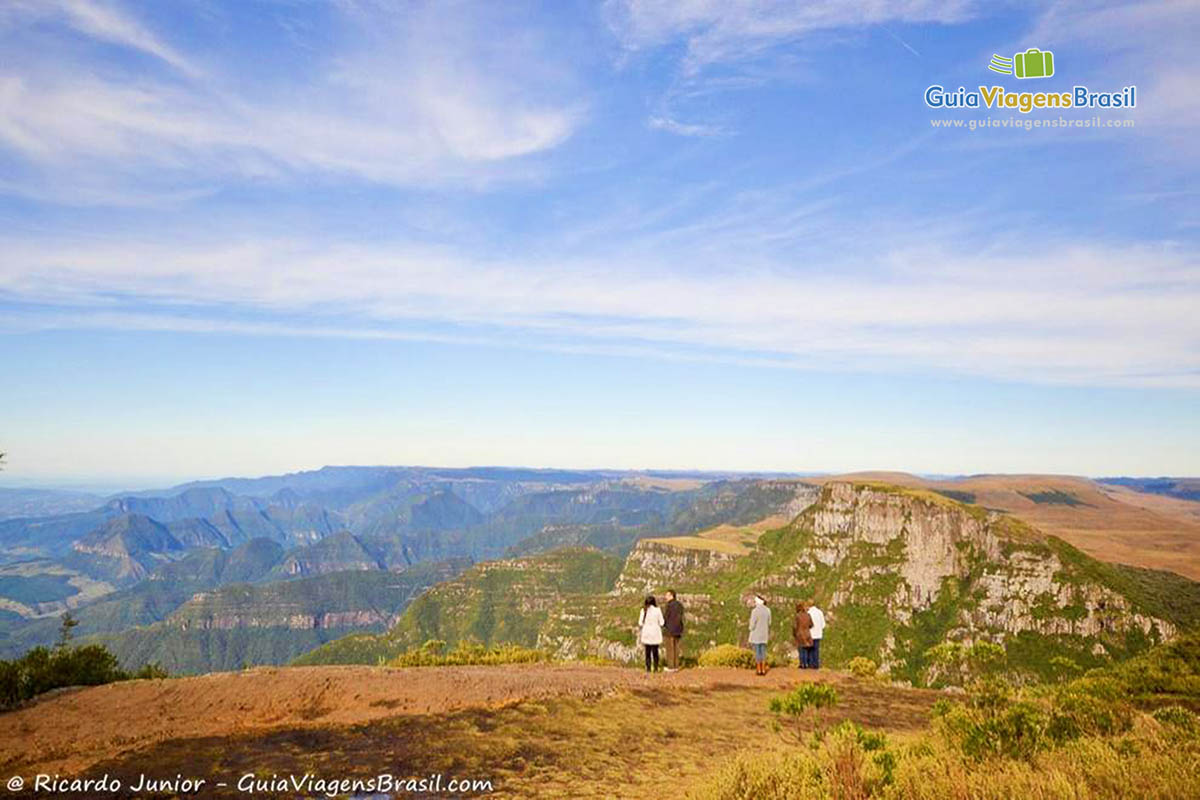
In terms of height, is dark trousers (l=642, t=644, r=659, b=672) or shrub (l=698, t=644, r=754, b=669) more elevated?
dark trousers (l=642, t=644, r=659, b=672)

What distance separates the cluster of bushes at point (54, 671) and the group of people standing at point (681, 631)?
1447 cm

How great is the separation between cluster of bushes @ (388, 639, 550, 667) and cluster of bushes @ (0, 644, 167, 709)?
22.5 ft

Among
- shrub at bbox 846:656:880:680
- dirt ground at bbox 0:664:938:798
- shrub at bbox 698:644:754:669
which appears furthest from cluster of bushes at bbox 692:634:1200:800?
shrub at bbox 846:656:880:680

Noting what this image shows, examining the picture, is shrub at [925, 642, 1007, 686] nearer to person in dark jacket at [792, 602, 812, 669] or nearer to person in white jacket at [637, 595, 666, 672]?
person in dark jacket at [792, 602, 812, 669]

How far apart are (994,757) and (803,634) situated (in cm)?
1424

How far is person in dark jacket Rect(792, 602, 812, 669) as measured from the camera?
22047 mm

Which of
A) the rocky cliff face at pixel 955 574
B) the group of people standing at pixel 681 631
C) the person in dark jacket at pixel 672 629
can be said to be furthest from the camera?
the rocky cliff face at pixel 955 574

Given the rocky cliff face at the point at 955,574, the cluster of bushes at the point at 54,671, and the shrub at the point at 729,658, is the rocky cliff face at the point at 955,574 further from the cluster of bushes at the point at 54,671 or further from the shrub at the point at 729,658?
the cluster of bushes at the point at 54,671

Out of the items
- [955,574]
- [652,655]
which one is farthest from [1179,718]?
[955,574]

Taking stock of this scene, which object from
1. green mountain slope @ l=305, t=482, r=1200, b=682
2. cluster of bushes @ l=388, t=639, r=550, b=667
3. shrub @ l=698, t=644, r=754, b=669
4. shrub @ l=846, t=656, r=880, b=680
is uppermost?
cluster of bushes @ l=388, t=639, r=550, b=667

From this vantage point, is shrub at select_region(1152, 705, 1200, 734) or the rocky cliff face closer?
shrub at select_region(1152, 705, 1200, 734)

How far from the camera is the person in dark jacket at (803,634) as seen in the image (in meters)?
22.0

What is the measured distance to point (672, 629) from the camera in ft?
71.1

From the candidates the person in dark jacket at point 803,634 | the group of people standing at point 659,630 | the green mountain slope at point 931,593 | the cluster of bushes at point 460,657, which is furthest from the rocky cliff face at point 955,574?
the cluster of bushes at point 460,657
